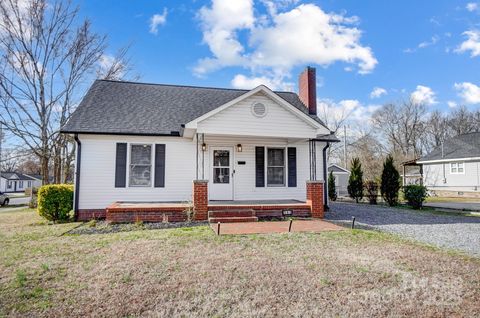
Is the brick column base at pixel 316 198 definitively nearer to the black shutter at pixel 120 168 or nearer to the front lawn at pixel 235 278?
the front lawn at pixel 235 278

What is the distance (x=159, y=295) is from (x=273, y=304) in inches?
55.1

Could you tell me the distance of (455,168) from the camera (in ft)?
86.8

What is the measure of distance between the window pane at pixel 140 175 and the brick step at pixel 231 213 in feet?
10.2

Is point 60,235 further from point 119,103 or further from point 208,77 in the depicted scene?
point 208,77

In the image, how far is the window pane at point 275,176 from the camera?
456 inches

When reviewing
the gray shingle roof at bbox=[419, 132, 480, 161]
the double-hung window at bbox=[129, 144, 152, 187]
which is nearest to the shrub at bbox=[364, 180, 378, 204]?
the double-hung window at bbox=[129, 144, 152, 187]

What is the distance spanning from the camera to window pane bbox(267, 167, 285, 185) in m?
11.6

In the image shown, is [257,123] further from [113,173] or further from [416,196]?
[416,196]

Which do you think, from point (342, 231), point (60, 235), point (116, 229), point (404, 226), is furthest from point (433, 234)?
point (60, 235)

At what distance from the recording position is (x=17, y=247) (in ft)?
19.7

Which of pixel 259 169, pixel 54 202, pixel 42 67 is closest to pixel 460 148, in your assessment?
pixel 259 169

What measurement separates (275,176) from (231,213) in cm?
325

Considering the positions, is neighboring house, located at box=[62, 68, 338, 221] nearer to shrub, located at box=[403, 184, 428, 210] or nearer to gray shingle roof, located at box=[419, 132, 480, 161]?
shrub, located at box=[403, 184, 428, 210]

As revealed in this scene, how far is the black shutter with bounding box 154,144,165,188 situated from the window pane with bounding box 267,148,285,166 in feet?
13.6
